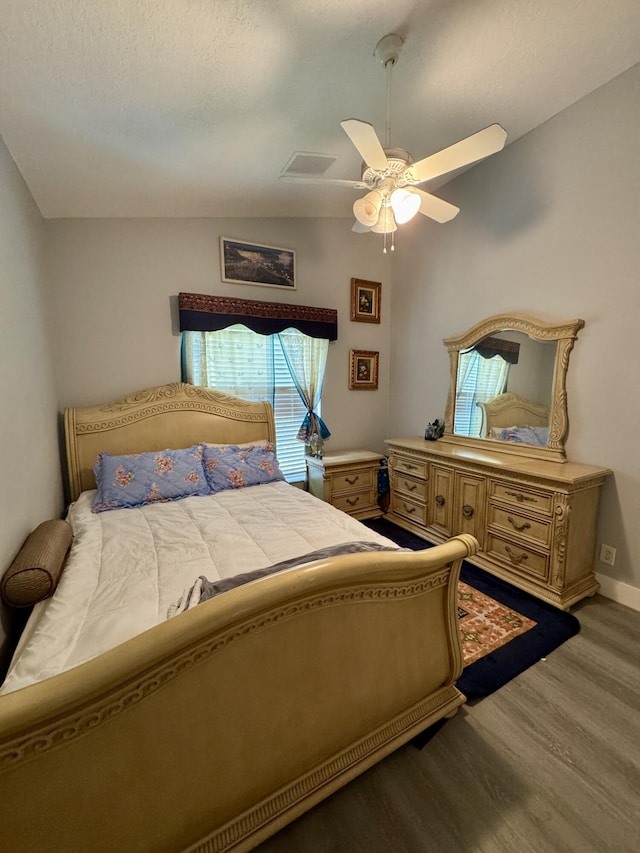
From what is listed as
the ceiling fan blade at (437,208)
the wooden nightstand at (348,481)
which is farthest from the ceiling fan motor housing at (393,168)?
the wooden nightstand at (348,481)

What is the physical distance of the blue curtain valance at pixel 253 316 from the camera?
111 inches

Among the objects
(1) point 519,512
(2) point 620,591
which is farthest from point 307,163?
(2) point 620,591

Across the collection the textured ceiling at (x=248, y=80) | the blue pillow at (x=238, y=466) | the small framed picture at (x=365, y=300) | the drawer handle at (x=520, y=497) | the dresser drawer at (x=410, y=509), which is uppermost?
the textured ceiling at (x=248, y=80)

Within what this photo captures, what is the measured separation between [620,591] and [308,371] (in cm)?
280

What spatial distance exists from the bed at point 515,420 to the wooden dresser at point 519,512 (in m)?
0.16

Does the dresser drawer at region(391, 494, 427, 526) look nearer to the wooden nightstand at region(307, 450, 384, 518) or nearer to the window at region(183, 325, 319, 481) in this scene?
the wooden nightstand at region(307, 450, 384, 518)

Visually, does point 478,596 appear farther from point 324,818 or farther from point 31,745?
point 31,745

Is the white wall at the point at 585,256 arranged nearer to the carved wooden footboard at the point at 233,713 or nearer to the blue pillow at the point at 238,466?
the carved wooden footboard at the point at 233,713

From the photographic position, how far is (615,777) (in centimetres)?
125

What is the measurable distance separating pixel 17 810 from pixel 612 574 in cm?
289

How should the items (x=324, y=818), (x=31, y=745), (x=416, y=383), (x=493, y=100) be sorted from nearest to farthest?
(x=31, y=745)
(x=324, y=818)
(x=493, y=100)
(x=416, y=383)

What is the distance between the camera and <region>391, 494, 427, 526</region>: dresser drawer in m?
3.11

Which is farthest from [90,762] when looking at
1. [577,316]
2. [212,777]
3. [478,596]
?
[577,316]

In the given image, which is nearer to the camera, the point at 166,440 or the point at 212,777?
the point at 212,777
